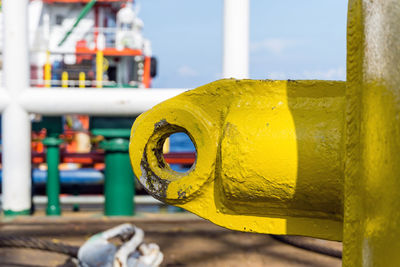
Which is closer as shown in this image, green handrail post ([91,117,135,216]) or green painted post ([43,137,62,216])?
green handrail post ([91,117,135,216])

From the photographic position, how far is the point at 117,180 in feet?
8.02

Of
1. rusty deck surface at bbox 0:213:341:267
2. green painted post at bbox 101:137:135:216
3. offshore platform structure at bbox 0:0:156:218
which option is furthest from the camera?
offshore platform structure at bbox 0:0:156:218

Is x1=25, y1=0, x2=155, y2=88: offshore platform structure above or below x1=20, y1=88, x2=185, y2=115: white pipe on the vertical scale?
above

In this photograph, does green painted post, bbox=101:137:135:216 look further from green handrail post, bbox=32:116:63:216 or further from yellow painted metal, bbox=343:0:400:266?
yellow painted metal, bbox=343:0:400:266

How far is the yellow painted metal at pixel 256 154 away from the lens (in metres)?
0.48

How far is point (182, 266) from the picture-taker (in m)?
1.70

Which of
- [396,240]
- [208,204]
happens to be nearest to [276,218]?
[208,204]

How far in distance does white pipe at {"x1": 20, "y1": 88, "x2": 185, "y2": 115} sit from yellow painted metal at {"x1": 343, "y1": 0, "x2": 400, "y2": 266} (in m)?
2.04

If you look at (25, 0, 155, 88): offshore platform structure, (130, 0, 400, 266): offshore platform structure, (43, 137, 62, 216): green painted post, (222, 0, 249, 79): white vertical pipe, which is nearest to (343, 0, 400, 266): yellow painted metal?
(130, 0, 400, 266): offshore platform structure

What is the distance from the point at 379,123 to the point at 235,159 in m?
0.18

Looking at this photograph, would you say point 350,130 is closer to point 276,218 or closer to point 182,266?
point 276,218

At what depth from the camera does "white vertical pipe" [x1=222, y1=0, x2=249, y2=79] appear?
2.32 meters

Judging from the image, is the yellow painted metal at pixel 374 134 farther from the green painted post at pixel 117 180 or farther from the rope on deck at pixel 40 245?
the green painted post at pixel 117 180

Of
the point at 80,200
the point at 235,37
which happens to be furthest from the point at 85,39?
the point at 235,37
